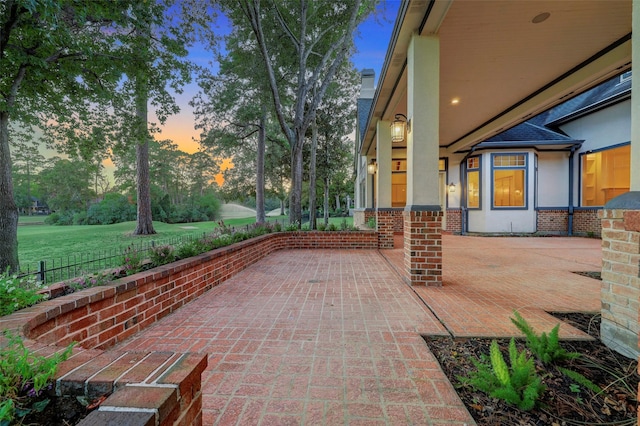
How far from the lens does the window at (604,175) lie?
8828mm

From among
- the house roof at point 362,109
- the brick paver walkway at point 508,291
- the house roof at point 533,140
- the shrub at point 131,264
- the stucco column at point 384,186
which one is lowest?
the brick paver walkway at point 508,291

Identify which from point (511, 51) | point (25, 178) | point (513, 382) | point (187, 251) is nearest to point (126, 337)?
point (187, 251)

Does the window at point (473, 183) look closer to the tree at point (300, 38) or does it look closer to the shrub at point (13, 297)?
the tree at point (300, 38)

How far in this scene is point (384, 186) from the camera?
7016mm

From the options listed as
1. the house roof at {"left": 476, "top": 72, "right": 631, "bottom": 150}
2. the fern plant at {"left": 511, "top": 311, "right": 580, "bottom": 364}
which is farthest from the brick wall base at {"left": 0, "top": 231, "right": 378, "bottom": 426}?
the house roof at {"left": 476, "top": 72, "right": 631, "bottom": 150}

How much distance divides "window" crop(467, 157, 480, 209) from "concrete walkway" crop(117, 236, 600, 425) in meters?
5.51

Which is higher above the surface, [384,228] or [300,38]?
[300,38]

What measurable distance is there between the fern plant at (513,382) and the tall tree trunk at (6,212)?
7.72 meters

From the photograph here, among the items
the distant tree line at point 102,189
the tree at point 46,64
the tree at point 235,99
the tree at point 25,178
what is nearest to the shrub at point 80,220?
the distant tree line at point 102,189

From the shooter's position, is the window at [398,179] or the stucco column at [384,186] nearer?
the stucco column at [384,186]

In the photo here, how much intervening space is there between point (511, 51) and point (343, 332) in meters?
4.95

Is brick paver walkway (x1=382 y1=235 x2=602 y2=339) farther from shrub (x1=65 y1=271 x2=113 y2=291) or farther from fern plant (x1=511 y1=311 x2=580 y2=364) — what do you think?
shrub (x1=65 y1=271 x2=113 y2=291)

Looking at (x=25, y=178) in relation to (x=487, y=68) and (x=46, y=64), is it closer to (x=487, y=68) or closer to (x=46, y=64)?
(x=46, y=64)

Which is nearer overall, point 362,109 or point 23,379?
point 23,379
